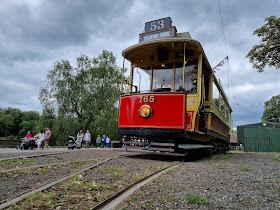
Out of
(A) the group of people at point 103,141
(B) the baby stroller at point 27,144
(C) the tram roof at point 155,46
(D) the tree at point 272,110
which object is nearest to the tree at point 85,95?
(A) the group of people at point 103,141

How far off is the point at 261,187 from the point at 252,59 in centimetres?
942

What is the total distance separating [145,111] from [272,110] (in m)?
62.0

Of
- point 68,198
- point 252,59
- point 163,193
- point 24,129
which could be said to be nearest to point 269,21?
point 252,59

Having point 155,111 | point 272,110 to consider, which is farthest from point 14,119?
point 272,110

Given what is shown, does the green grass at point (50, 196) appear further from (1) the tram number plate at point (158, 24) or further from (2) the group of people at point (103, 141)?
(2) the group of people at point (103, 141)

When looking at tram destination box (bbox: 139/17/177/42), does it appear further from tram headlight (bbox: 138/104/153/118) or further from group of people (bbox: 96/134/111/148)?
group of people (bbox: 96/134/111/148)

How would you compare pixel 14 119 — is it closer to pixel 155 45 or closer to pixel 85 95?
pixel 85 95

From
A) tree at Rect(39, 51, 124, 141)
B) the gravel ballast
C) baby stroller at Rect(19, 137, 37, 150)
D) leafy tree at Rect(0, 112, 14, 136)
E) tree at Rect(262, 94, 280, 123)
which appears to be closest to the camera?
the gravel ballast

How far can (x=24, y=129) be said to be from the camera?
53.7 m

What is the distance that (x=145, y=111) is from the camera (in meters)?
6.70

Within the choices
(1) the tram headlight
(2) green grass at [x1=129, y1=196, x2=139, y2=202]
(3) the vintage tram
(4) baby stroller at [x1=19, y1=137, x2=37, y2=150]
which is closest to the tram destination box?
(3) the vintage tram

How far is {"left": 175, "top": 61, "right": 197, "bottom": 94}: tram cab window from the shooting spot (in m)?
7.21

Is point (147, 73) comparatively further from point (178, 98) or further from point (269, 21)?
point (269, 21)

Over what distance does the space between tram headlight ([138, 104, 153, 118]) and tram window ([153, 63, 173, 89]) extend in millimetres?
1188
